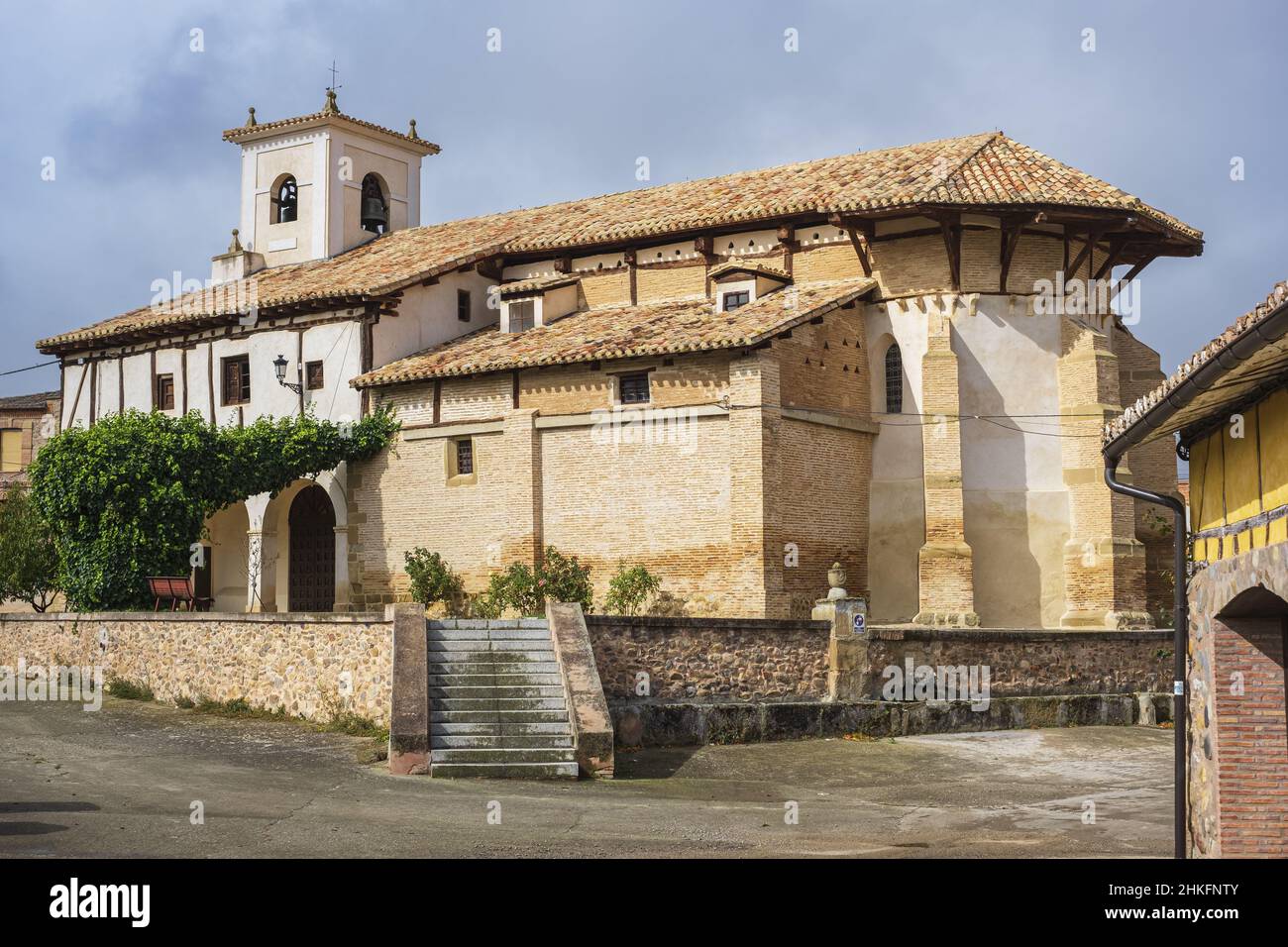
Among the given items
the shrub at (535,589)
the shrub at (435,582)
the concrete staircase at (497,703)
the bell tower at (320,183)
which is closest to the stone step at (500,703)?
the concrete staircase at (497,703)

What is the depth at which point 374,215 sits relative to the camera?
3688cm

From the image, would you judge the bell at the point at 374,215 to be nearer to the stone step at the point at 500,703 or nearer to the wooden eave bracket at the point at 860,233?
the wooden eave bracket at the point at 860,233

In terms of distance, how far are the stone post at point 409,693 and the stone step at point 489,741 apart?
32 centimetres

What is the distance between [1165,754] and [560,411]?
1235 cm

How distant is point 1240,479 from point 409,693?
10.9 metres

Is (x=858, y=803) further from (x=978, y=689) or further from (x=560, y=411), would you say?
(x=560, y=411)

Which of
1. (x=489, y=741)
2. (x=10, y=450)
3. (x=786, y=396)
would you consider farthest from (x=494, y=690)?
(x=10, y=450)

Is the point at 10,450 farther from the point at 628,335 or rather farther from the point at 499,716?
the point at 499,716

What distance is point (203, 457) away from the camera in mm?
27672

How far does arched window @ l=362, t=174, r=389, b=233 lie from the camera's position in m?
36.8

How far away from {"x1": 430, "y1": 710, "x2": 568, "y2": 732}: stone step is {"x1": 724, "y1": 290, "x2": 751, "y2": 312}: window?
11.4m

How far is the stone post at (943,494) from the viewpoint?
84.1 ft

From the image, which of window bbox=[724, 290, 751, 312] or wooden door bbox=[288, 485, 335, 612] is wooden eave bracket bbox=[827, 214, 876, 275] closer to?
window bbox=[724, 290, 751, 312]
